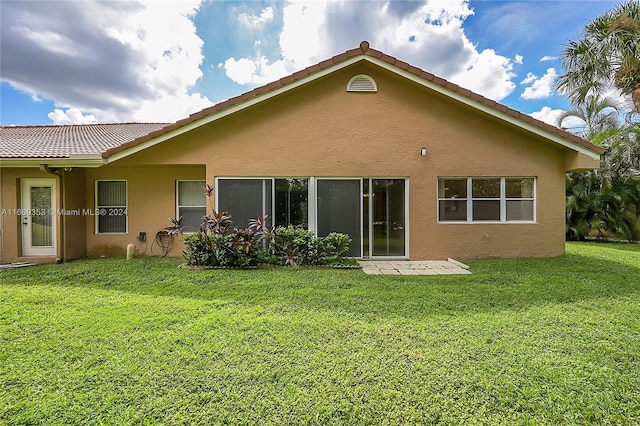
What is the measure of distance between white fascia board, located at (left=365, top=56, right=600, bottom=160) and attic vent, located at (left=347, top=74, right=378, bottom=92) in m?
0.53

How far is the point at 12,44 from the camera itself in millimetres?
10938

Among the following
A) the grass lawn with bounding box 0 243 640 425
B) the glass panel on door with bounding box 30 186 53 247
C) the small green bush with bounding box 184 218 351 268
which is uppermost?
the glass panel on door with bounding box 30 186 53 247

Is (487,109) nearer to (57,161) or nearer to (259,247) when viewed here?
(259,247)

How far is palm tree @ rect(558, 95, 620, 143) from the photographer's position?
15.3 metres

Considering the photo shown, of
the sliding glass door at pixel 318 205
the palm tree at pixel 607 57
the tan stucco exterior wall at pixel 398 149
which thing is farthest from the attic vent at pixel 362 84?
the palm tree at pixel 607 57

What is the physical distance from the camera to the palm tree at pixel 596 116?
15273mm

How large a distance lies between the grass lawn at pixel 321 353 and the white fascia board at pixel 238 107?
4.11 m

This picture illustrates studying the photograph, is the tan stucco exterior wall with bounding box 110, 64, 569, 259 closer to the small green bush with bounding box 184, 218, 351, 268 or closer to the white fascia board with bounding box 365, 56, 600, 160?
the white fascia board with bounding box 365, 56, 600, 160

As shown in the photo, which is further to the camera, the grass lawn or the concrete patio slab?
the concrete patio slab

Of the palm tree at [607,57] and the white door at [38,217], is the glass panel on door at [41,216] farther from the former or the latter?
the palm tree at [607,57]

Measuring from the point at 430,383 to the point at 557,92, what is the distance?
15696mm

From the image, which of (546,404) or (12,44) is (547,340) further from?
(12,44)

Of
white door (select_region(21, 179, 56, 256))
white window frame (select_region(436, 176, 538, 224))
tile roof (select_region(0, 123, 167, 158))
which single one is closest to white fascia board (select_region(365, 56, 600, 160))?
white window frame (select_region(436, 176, 538, 224))

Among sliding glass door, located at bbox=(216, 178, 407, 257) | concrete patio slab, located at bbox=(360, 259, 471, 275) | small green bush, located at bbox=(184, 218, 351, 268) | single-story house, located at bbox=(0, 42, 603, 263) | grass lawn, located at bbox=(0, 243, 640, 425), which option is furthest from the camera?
sliding glass door, located at bbox=(216, 178, 407, 257)
